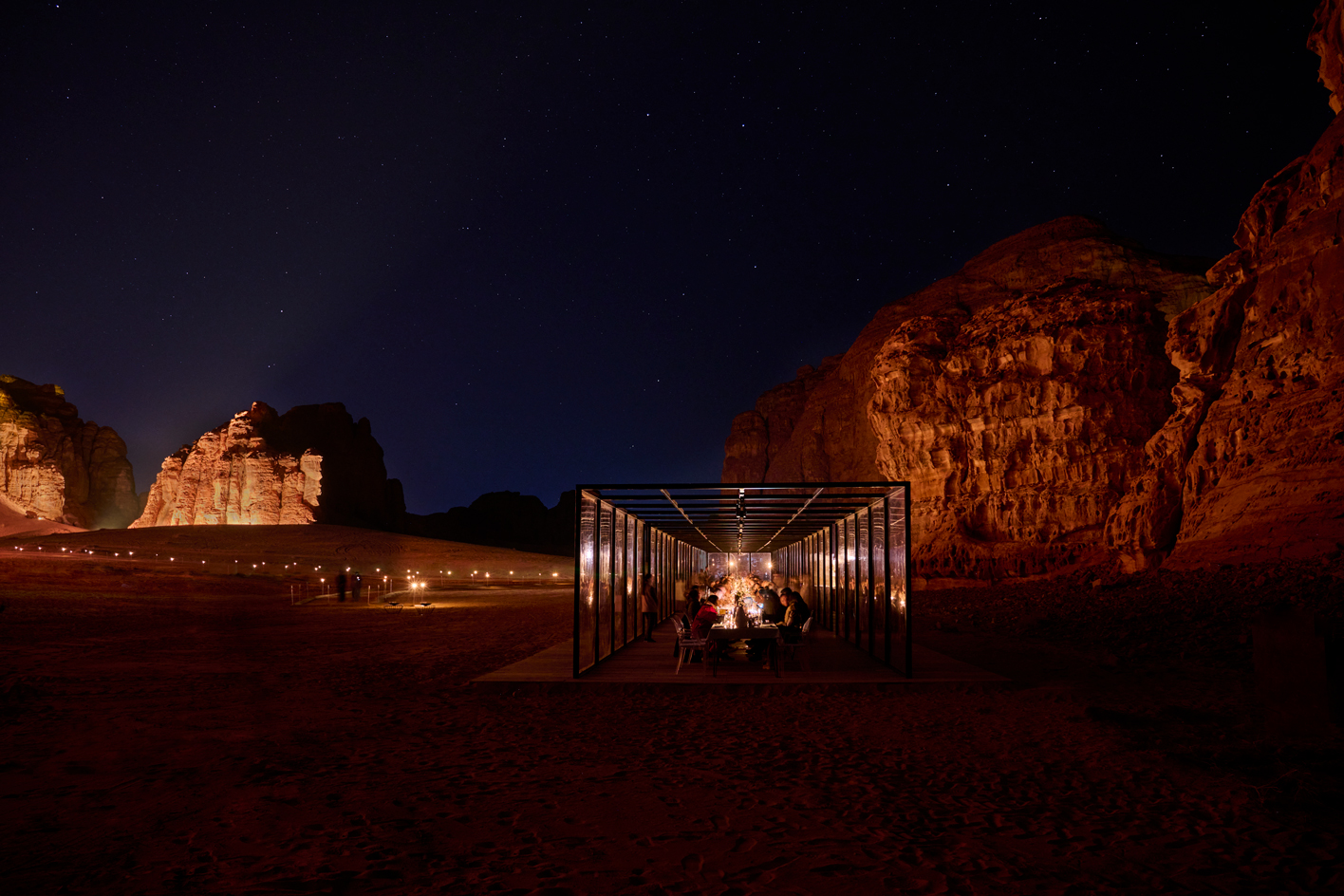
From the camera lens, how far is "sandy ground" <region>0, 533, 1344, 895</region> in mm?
3820

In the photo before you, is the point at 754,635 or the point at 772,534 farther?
the point at 772,534

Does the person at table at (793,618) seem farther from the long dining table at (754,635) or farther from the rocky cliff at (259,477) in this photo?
the rocky cliff at (259,477)

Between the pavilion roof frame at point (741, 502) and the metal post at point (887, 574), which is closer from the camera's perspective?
the pavilion roof frame at point (741, 502)

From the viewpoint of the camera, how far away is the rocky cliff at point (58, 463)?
67.1 metres

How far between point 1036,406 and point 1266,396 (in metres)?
14.0

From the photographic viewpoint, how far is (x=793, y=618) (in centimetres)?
1068

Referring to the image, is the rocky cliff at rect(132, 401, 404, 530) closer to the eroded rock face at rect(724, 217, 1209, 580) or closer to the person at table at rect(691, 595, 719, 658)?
the eroded rock face at rect(724, 217, 1209, 580)

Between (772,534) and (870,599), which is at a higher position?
(772,534)

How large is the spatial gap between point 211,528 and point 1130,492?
2479 inches

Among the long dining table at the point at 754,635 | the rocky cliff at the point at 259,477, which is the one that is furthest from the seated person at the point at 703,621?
the rocky cliff at the point at 259,477

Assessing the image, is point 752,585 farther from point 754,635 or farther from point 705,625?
point 754,635

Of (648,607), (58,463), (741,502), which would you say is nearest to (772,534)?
(648,607)

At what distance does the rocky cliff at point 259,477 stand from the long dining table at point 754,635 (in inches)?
2854

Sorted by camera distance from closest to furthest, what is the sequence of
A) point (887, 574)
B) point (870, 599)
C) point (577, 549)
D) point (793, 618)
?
→ point (577, 549), point (887, 574), point (793, 618), point (870, 599)
